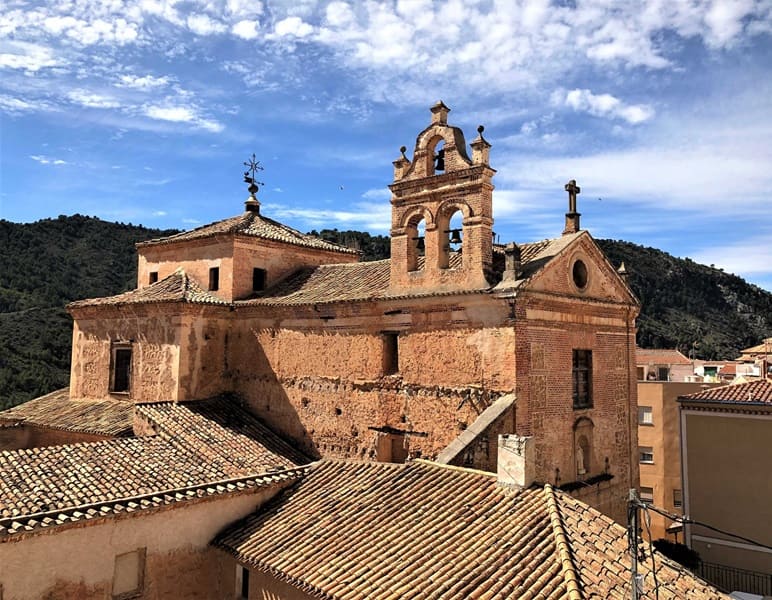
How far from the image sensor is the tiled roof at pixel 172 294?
1658cm

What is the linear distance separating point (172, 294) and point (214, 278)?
5.72 feet

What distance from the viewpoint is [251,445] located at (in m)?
14.9

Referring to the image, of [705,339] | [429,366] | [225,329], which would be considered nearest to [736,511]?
[429,366]

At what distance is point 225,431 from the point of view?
15.3 metres

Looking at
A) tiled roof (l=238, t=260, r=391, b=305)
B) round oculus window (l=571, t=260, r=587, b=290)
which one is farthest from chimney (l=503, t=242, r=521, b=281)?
tiled roof (l=238, t=260, r=391, b=305)

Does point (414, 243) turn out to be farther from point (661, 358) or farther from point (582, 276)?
point (661, 358)

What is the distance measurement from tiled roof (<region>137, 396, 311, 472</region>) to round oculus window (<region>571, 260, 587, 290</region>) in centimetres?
776

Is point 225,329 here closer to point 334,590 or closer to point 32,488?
point 32,488

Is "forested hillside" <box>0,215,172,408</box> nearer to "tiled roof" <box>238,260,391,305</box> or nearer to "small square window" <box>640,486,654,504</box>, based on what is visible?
"tiled roof" <box>238,260,391,305</box>

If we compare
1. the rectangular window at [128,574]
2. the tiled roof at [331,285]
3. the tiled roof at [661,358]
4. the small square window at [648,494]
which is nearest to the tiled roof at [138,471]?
the rectangular window at [128,574]

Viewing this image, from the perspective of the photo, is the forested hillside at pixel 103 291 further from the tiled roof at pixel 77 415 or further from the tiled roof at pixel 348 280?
the tiled roof at pixel 77 415

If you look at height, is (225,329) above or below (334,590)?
above

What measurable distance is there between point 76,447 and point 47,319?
1538 inches

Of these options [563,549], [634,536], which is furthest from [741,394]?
[634,536]
